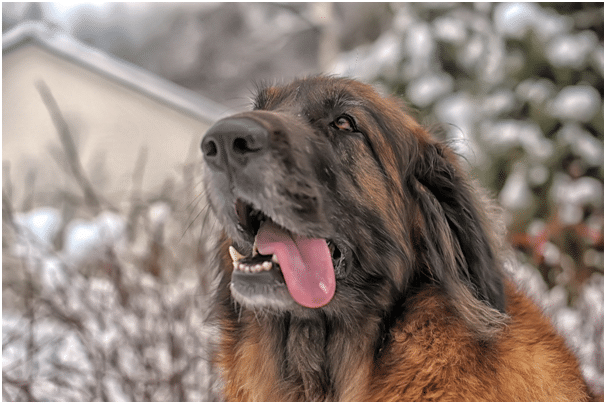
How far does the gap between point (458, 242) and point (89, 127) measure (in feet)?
19.4

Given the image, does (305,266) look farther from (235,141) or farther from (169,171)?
(169,171)

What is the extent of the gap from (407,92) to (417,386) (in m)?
5.63

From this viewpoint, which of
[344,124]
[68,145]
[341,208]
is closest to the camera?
[341,208]

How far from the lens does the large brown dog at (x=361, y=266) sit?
6.85ft

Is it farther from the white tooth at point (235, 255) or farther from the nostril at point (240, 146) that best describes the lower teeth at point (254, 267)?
the nostril at point (240, 146)

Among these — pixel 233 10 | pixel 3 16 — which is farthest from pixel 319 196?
pixel 233 10

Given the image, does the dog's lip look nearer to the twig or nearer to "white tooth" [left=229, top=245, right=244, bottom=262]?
"white tooth" [left=229, top=245, right=244, bottom=262]

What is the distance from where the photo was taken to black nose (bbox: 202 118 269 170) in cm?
195

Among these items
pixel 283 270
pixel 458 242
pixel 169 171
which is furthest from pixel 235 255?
pixel 169 171

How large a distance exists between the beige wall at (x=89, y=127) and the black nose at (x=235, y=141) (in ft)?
12.1

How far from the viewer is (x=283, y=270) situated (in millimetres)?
2100

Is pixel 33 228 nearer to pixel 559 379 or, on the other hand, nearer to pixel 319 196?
pixel 319 196

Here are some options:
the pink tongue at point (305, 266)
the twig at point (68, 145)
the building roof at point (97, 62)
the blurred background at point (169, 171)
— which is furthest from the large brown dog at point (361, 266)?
the building roof at point (97, 62)

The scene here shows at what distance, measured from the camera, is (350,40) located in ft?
32.6
